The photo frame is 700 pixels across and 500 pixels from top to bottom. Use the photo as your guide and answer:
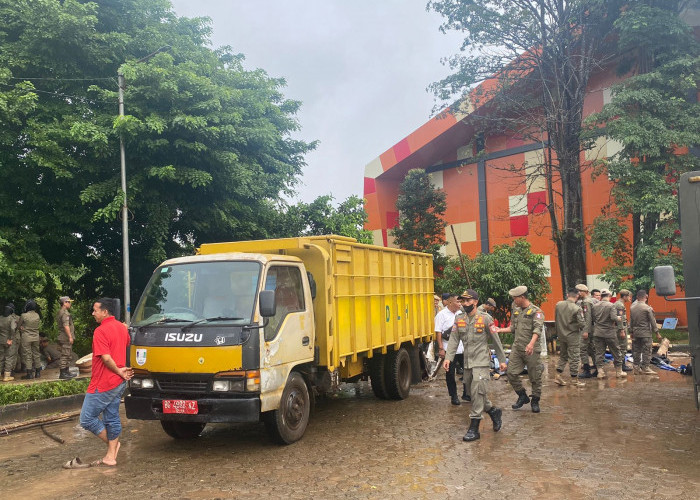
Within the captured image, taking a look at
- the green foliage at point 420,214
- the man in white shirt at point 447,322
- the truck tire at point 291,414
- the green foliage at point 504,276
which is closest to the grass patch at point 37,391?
the truck tire at point 291,414

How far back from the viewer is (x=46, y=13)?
1535 centimetres

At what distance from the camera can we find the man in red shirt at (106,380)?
6.22 m

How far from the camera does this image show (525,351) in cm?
889

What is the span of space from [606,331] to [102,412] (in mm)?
9519

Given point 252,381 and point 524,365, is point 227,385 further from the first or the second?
point 524,365

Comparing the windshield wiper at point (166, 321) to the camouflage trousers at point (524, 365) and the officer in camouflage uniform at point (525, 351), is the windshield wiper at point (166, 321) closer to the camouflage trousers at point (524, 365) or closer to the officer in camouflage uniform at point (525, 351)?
the officer in camouflage uniform at point (525, 351)

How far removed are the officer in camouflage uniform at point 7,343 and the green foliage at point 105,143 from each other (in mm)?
969

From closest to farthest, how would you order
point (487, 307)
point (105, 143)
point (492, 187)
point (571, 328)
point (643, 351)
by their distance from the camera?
point (571, 328), point (487, 307), point (643, 351), point (105, 143), point (492, 187)

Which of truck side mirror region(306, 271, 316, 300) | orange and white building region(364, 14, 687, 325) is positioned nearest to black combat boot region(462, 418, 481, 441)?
truck side mirror region(306, 271, 316, 300)

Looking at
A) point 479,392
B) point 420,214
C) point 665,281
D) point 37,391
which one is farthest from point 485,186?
point 665,281

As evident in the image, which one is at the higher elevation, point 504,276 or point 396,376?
point 504,276

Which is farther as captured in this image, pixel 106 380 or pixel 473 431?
pixel 473 431

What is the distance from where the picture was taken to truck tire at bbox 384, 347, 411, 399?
9.89m

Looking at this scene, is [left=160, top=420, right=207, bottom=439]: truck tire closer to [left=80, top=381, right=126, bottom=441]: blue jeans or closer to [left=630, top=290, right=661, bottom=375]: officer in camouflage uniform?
[left=80, top=381, right=126, bottom=441]: blue jeans
